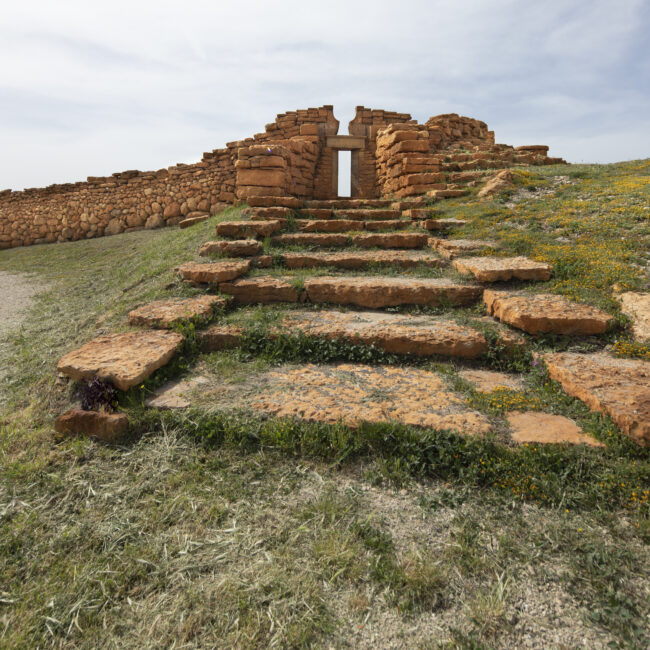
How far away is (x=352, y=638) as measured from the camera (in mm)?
1445

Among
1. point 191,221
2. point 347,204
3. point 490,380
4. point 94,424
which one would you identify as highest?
point 347,204

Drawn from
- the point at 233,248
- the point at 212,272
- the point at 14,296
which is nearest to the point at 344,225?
the point at 233,248

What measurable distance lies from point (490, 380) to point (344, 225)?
4079 mm

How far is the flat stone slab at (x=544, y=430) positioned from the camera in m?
2.19

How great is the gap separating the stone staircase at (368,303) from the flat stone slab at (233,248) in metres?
0.01

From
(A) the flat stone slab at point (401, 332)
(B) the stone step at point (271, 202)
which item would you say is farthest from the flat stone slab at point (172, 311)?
(B) the stone step at point (271, 202)

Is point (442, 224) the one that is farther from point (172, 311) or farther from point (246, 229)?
point (172, 311)

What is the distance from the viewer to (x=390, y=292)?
403 cm

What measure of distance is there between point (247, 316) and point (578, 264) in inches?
134

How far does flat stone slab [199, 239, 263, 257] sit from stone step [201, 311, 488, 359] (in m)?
1.74

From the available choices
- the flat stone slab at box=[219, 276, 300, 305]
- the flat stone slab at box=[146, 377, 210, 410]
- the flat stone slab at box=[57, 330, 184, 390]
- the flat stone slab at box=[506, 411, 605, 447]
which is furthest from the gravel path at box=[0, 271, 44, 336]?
the flat stone slab at box=[506, 411, 605, 447]

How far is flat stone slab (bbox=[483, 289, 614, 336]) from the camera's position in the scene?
314 centimetres

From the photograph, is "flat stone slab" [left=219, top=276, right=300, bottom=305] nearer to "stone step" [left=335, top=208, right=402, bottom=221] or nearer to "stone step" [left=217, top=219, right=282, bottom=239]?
"stone step" [left=217, top=219, right=282, bottom=239]

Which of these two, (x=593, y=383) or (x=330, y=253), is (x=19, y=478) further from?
(x=330, y=253)
